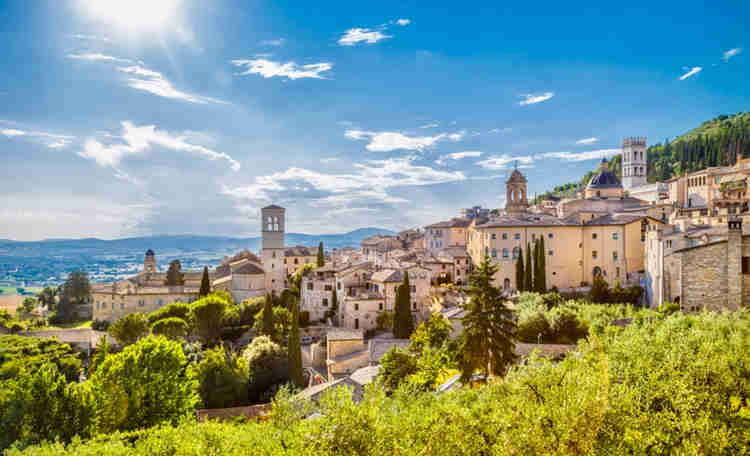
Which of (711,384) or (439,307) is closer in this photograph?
(711,384)

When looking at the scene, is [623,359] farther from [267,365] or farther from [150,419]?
[267,365]

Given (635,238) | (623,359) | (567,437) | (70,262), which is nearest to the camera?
(567,437)

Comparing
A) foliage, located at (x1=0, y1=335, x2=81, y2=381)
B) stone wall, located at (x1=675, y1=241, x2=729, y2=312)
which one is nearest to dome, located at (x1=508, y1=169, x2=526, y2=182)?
stone wall, located at (x1=675, y1=241, x2=729, y2=312)

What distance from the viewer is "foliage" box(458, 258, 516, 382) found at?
21.1 meters

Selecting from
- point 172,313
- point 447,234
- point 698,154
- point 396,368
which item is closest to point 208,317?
point 172,313

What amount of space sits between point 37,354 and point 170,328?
12.4 m

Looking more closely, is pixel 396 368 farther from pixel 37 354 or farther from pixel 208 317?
pixel 208 317

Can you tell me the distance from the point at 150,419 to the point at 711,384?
2226 cm

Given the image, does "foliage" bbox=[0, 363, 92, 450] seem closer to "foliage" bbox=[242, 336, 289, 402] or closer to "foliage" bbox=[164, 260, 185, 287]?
"foliage" bbox=[242, 336, 289, 402]

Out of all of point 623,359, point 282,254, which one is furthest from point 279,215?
point 623,359

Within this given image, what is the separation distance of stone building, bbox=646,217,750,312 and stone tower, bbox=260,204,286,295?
4498 cm

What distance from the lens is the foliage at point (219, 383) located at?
31.7 metres

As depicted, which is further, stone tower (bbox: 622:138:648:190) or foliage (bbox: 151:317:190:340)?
stone tower (bbox: 622:138:648:190)

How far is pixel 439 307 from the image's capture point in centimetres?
4494
